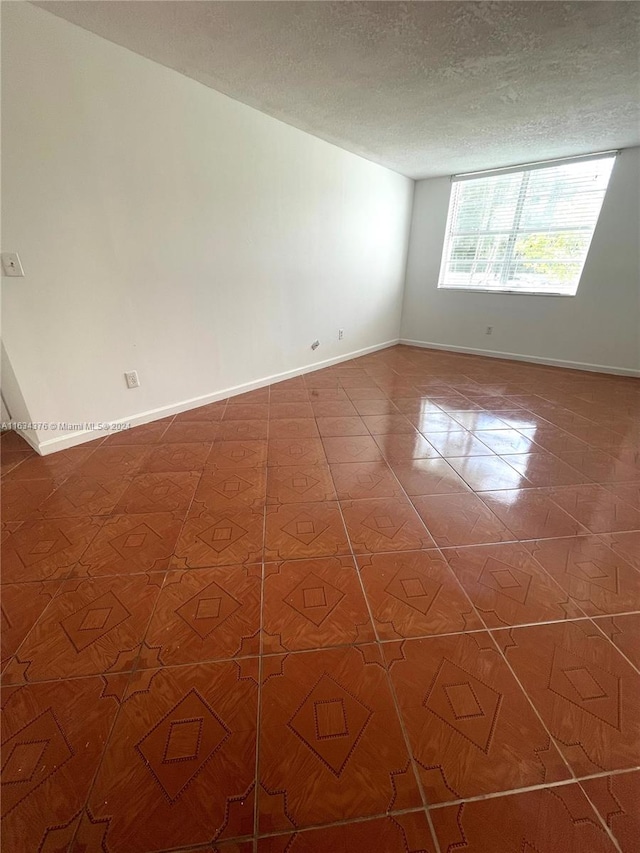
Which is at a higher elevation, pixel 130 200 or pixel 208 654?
pixel 130 200

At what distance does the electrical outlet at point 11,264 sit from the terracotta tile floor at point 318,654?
1.10m

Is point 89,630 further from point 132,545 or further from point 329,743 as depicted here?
point 329,743

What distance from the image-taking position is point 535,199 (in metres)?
3.99

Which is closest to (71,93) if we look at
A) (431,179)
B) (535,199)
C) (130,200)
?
(130,200)

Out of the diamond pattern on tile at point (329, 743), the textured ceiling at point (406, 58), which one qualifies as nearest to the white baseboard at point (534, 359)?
the textured ceiling at point (406, 58)

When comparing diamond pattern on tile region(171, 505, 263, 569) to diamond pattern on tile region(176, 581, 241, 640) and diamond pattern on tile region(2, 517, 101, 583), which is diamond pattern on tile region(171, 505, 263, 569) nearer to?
diamond pattern on tile region(176, 581, 241, 640)

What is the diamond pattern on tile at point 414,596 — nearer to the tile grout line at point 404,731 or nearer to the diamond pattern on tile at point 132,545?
the tile grout line at point 404,731

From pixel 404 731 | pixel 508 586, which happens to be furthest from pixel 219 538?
pixel 508 586

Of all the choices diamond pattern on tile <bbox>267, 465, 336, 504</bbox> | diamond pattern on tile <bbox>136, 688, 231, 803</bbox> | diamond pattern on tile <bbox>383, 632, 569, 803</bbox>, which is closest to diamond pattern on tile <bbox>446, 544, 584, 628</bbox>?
diamond pattern on tile <bbox>383, 632, 569, 803</bbox>

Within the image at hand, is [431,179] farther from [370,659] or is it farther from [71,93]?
[370,659]

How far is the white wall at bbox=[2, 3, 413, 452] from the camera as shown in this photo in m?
1.77

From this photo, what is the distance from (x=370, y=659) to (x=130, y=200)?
283 cm

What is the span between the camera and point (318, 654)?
1.08m

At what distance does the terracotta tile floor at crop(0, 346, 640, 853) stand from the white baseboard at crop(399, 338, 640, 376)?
2505 millimetres
